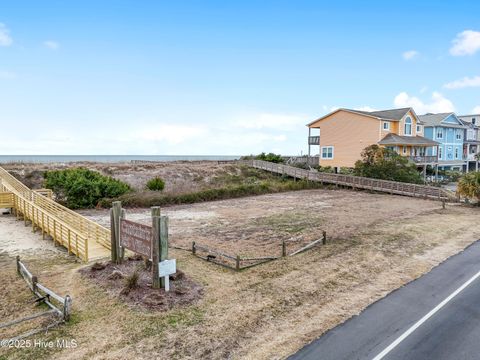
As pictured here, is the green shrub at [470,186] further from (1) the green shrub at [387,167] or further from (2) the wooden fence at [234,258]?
(2) the wooden fence at [234,258]

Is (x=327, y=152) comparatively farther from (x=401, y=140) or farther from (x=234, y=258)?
(x=234, y=258)

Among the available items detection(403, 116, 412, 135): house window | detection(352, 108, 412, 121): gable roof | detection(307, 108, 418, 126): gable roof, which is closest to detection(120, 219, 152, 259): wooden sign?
detection(307, 108, 418, 126): gable roof

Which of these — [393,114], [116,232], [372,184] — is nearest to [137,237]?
[116,232]

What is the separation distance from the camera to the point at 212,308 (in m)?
9.09

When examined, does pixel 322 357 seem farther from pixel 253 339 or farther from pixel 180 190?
pixel 180 190

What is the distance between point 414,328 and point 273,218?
45.3 ft

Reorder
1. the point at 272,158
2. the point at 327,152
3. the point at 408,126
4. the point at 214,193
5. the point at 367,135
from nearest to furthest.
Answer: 1. the point at 214,193
2. the point at 367,135
3. the point at 408,126
4. the point at 327,152
5. the point at 272,158

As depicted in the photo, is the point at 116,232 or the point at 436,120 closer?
the point at 116,232

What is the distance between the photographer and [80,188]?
25.5 metres

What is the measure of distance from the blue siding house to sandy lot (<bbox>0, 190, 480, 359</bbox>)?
32466 mm

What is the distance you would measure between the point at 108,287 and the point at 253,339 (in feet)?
15.9

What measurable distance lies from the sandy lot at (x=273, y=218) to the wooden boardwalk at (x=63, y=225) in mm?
3069

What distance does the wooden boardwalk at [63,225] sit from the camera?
13617mm

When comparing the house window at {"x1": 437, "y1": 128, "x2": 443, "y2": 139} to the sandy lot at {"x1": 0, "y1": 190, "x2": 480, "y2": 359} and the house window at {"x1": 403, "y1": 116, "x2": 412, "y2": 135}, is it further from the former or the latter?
the sandy lot at {"x1": 0, "y1": 190, "x2": 480, "y2": 359}
